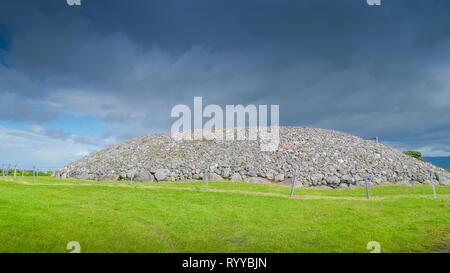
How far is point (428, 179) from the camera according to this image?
3766 centimetres

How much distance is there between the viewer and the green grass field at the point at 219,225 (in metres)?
11.2

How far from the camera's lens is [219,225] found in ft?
48.4

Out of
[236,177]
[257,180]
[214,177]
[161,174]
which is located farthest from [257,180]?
[161,174]

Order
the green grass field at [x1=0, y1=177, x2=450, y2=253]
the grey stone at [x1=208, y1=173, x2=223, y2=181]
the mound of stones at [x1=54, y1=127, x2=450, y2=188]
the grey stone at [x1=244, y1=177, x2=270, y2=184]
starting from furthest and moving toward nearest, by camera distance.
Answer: the mound of stones at [x1=54, y1=127, x2=450, y2=188] < the grey stone at [x1=208, y1=173, x2=223, y2=181] < the grey stone at [x1=244, y1=177, x2=270, y2=184] < the green grass field at [x1=0, y1=177, x2=450, y2=253]

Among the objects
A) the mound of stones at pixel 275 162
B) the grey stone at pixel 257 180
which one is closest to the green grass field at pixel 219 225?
the grey stone at pixel 257 180

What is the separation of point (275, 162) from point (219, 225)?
2748 centimetres

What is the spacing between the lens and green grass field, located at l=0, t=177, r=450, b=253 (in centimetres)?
1116

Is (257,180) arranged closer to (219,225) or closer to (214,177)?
(214,177)

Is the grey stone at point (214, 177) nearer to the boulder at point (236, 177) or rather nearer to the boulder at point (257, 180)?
the boulder at point (236, 177)

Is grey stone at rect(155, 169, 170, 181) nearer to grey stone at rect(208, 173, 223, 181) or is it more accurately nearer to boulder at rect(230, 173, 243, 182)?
grey stone at rect(208, 173, 223, 181)

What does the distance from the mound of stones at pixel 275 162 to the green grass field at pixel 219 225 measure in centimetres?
1480

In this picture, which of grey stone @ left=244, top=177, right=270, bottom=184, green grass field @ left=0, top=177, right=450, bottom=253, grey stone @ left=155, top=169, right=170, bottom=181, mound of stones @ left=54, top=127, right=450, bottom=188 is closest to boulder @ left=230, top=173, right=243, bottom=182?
mound of stones @ left=54, top=127, right=450, bottom=188

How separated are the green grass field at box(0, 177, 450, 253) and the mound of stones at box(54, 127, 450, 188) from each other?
14.8 m
